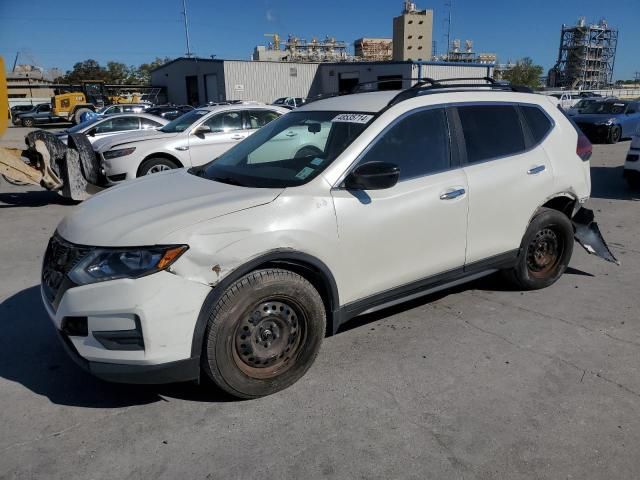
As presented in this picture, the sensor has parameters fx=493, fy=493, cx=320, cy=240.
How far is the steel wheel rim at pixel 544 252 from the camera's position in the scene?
4492 millimetres

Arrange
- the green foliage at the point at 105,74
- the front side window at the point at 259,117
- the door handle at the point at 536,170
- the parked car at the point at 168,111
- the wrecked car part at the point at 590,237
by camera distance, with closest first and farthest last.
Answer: the door handle at the point at 536,170 < the wrecked car part at the point at 590,237 < the front side window at the point at 259,117 < the parked car at the point at 168,111 < the green foliage at the point at 105,74

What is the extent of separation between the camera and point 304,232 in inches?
117

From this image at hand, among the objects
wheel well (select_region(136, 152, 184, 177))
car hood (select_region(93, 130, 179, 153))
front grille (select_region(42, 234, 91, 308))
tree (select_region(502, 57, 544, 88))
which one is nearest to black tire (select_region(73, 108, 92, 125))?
car hood (select_region(93, 130, 179, 153))

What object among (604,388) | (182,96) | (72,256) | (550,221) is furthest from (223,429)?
(182,96)

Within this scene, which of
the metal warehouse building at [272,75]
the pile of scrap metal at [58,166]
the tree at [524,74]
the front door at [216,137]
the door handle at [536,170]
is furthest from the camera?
the tree at [524,74]

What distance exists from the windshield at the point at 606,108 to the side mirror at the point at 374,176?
61.2ft

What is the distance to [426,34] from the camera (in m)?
79.3

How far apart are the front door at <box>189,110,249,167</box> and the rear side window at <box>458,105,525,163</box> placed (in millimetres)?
6120

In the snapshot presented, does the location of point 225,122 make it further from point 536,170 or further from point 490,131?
point 536,170

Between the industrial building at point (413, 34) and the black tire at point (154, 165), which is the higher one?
the industrial building at point (413, 34)

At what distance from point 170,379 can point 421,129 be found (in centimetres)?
241

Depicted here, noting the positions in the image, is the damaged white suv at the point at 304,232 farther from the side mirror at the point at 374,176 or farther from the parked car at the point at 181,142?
the parked car at the point at 181,142

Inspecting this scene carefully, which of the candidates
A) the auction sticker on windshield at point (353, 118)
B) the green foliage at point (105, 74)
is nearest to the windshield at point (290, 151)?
the auction sticker on windshield at point (353, 118)

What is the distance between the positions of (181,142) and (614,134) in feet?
50.6
